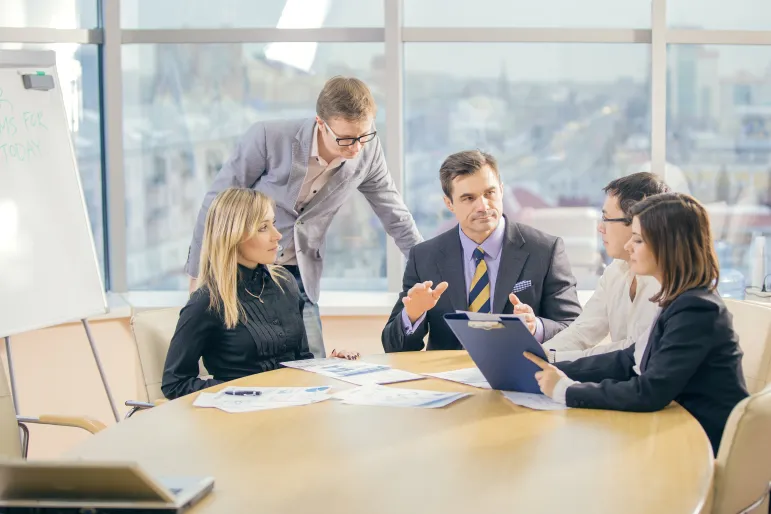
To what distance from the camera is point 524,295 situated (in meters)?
2.98

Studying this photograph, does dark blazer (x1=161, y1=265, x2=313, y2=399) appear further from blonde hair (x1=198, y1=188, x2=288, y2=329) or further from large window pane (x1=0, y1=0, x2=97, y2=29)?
large window pane (x1=0, y1=0, x2=97, y2=29)

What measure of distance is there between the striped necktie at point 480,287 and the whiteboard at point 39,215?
142 centimetres

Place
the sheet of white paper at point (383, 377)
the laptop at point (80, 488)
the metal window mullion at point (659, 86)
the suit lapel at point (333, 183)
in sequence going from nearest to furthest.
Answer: the laptop at point (80, 488), the sheet of white paper at point (383, 377), the suit lapel at point (333, 183), the metal window mullion at point (659, 86)

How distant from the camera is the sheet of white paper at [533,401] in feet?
6.73

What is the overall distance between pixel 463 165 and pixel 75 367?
2283mm

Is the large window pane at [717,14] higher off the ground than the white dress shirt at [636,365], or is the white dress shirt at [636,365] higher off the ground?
the large window pane at [717,14]

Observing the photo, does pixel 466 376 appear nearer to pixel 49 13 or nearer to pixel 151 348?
pixel 151 348

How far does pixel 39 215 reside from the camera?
317cm

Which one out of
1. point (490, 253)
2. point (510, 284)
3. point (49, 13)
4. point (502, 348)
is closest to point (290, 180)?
point (490, 253)

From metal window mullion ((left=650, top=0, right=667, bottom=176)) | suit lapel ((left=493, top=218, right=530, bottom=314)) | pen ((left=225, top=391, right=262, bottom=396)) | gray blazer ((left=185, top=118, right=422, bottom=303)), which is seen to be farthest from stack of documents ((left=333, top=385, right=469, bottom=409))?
metal window mullion ((left=650, top=0, right=667, bottom=176))

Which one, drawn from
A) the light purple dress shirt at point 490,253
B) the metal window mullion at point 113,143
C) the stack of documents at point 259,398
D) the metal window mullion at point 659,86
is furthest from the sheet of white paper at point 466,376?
the metal window mullion at point 113,143

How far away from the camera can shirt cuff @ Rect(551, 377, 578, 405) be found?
206cm

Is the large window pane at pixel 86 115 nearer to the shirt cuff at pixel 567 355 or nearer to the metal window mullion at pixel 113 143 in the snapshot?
the metal window mullion at pixel 113 143

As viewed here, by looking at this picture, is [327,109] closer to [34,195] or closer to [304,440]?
[34,195]
